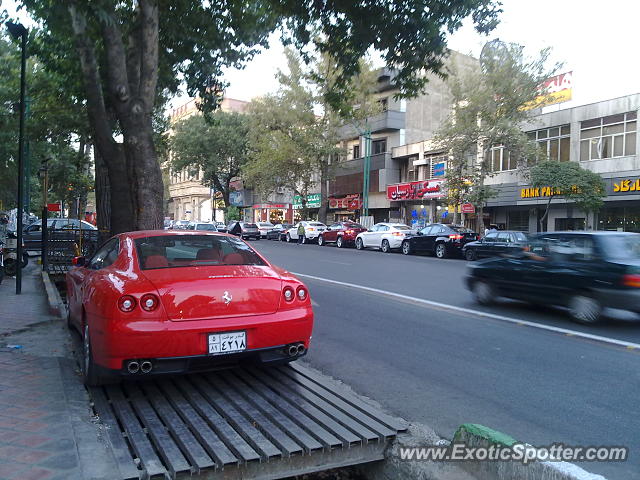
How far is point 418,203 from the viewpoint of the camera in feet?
126

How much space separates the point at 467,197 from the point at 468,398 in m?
22.2

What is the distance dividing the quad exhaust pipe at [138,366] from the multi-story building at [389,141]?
3553 cm

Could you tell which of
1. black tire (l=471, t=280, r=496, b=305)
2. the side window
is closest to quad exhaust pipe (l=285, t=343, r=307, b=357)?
the side window

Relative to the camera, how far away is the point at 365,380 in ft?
17.8

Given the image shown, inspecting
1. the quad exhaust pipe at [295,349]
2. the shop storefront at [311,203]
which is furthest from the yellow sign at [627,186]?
the shop storefront at [311,203]

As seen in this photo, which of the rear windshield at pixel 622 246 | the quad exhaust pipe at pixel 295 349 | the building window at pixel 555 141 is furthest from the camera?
the building window at pixel 555 141

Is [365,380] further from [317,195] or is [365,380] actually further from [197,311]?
[317,195]

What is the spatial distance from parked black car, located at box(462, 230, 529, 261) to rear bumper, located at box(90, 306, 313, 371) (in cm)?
1662

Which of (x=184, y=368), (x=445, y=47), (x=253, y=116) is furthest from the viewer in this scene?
(x=253, y=116)

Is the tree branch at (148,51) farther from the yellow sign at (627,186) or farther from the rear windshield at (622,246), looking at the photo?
the yellow sign at (627,186)

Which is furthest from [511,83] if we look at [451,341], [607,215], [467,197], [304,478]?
[304,478]

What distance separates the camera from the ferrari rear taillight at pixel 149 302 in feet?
14.2

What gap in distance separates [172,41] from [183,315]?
10118 mm

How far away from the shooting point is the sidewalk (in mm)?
3242
